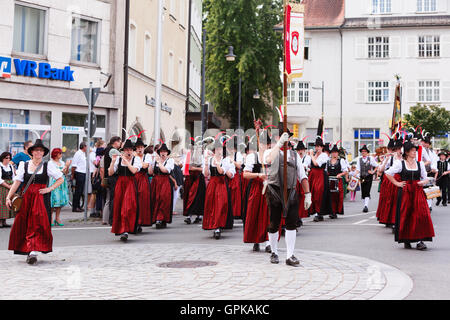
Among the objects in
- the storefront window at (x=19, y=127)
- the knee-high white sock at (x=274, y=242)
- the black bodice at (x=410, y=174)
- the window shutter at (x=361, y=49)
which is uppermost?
the window shutter at (x=361, y=49)

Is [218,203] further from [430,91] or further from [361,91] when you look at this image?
[430,91]

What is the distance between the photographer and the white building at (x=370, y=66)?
5191 cm

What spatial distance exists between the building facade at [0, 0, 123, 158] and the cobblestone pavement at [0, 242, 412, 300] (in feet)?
33.3

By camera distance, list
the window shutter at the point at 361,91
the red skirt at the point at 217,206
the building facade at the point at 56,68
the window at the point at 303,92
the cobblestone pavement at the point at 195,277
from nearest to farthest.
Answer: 1. the cobblestone pavement at the point at 195,277
2. the red skirt at the point at 217,206
3. the building facade at the point at 56,68
4. the window shutter at the point at 361,91
5. the window at the point at 303,92

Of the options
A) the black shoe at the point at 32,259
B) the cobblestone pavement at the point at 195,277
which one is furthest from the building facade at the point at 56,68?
the black shoe at the point at 32,259

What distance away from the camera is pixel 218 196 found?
12141mm

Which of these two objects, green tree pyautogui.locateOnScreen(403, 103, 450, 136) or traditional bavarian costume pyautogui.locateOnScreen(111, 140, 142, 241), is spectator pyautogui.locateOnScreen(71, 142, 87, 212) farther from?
green tree pyautogui.locateOnScreen(403, 103, 450, 136)

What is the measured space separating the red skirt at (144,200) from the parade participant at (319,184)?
4.60 m

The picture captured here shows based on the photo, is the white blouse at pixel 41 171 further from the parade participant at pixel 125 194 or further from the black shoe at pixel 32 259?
the parade participant at pixel 125 194

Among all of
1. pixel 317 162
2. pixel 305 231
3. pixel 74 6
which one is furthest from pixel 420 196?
pixel 74 6

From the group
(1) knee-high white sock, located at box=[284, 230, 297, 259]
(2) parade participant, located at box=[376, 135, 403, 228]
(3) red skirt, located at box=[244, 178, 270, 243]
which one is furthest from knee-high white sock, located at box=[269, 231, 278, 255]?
(2) parade participant, located at box=[376, 135, 403, 228]

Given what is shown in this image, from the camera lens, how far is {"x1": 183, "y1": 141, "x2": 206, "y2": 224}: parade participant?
1535cm

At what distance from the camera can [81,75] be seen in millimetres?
21156

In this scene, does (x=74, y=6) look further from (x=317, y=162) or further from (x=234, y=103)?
(x=234, y=103)
